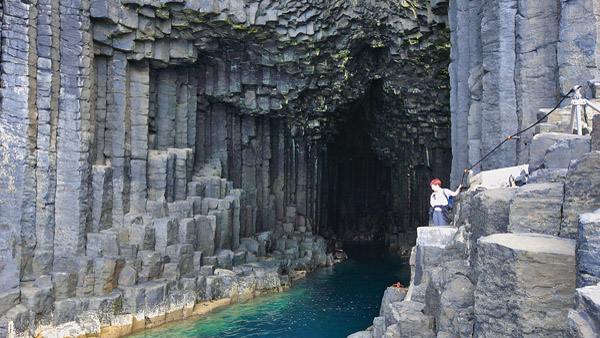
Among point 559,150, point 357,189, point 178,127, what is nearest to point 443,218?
point 559,150

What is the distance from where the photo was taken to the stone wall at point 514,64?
9.72 meters

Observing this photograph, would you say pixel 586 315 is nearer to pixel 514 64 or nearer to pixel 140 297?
pixel 514 64

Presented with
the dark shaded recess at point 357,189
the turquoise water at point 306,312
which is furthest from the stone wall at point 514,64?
the dark shaded recess at point 357,189

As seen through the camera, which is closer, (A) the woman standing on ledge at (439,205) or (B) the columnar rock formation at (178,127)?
(A) the woman standing on ledge at (439,205)

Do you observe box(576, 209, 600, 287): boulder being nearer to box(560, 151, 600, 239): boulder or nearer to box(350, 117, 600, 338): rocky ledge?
box(350, 117, 600, 338): rocky ledge

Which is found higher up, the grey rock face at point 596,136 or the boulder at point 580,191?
the grey rock face at point 596,136

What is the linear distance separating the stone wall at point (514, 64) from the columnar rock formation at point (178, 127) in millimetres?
4319

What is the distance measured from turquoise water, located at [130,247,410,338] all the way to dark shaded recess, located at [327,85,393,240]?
11.1m

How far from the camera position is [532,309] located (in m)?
3.81

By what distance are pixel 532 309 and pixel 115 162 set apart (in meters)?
14.0

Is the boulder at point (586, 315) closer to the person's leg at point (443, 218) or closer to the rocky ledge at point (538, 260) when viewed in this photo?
the rocky ledge at point (538, 260)

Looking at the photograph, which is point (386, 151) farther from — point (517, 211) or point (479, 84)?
point (517, 211)

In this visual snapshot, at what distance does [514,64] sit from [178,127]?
11.5 meters

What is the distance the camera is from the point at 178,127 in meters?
18.5
